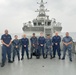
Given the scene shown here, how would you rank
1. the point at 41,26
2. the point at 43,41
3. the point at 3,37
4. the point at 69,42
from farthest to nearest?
the point at 41,26 → the point at 43,41 → the point at 69,42 → the point at 3,37

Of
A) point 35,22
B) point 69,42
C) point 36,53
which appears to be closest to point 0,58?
point 36,53

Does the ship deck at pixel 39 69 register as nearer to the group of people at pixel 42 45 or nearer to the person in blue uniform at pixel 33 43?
the group of people at pixel 42 45

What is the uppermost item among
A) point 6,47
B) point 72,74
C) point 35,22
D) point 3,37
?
point 35,22

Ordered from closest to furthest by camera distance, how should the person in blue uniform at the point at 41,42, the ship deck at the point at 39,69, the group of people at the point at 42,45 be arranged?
the ship deck at the point at 39,69 < the group of people at the point at 42,45 < the person in blue uniform at the point at 41,42

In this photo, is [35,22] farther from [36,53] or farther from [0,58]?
[0,58]

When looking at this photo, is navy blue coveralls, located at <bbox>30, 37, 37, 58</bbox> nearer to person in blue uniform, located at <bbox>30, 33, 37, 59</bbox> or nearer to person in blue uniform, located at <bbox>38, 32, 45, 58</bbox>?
person in blue uniform, located at <bbox>30, 33, 37, 59</bbox>

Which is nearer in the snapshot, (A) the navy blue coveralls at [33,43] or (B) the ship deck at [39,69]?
(B) the ship deck at [39,69]

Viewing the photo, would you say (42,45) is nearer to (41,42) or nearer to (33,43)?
(41,42)

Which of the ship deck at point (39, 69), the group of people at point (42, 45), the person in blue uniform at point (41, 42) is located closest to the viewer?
the ship deck at point (39, 69)

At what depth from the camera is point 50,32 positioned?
41.1 feet

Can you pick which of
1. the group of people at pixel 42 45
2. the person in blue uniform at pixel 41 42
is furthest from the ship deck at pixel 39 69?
the person in blue uniform at pixel 41 42

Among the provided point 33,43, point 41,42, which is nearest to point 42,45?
point 41,42

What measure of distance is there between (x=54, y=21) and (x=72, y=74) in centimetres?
906

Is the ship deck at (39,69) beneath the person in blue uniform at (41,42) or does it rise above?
beneath
